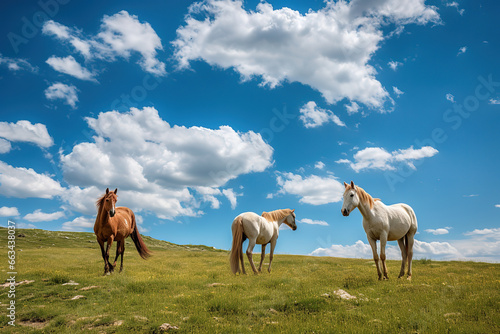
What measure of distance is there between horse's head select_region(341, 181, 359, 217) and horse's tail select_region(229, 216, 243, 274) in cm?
570

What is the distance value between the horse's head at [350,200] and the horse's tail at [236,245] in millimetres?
5700

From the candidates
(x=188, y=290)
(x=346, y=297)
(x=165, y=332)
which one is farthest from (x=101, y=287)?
(x=346, y=297)

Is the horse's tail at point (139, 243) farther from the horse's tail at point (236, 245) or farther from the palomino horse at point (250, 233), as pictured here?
the palomino horse at point (250, 233)

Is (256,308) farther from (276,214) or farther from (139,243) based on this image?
(139,243)

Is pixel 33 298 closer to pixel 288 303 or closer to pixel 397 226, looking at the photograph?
pixel 288 303

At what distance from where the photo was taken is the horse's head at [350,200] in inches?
468

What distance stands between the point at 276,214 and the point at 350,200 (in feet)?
22.6

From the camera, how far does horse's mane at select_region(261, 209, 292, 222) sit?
17.6m

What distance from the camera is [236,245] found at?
15.2 metres

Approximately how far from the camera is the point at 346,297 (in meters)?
9.16

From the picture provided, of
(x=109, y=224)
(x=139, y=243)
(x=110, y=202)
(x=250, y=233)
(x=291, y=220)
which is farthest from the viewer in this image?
(x=139, y=243)

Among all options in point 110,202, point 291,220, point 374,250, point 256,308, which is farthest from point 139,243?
point 374,250

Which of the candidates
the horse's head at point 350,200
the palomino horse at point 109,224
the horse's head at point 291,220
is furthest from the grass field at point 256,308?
the horse's head at point 291,220

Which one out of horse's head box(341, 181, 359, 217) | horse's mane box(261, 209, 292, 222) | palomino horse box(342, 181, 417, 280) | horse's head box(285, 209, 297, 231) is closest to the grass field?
palomino horse box(342, 181, 417, 280)
